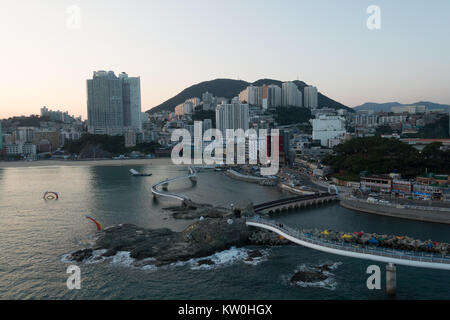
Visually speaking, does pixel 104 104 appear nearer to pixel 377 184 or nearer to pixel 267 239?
pixel 377 184

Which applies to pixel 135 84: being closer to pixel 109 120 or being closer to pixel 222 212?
pixel 109 120

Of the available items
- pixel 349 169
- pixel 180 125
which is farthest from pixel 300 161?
pixel 180 125

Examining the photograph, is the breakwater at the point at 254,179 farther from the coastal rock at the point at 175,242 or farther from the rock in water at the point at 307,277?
the rock in water at the point at 307,277

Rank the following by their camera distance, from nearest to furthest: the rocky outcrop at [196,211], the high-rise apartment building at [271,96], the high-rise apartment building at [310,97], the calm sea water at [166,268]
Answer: the calm sea water at [166,268], the rocky outcrop at [196,211], the high-rise apartment building at [271,96], the high-rise apartment building at [310,97]

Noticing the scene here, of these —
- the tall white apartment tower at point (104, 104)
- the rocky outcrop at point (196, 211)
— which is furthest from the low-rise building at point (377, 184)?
the tall white apartment tower at point (104, 104)

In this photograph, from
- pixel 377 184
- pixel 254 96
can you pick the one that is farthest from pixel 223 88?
pixel 377 184

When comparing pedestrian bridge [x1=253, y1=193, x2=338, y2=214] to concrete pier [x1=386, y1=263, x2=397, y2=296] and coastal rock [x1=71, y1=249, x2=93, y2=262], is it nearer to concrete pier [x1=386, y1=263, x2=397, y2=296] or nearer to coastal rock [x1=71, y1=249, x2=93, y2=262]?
coastal rock [x1=71, y1=249, x2=93, y2=262]
